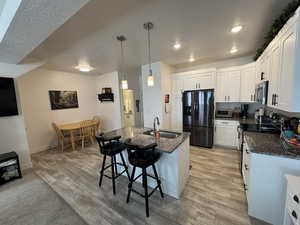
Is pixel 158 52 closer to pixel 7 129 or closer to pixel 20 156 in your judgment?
pixel 7 129

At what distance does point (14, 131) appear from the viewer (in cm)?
286

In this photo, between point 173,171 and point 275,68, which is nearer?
point 275,68

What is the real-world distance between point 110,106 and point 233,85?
4.42 metres

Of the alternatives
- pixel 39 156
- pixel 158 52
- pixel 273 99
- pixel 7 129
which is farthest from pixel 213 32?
pixel 39 156

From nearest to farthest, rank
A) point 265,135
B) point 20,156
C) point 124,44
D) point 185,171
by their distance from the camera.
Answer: point 265,135 → point 185,171 → point 124,44 → point 20,156

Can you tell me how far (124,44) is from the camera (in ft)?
8.61

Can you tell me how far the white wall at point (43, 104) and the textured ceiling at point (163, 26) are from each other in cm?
152

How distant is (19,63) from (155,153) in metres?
3.46

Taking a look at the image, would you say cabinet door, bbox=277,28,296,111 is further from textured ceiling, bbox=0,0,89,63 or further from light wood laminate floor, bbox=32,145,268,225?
textured ceiling, bbox=0,0,89,63

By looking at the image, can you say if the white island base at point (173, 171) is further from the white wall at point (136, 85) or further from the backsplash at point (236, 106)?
the white wall at point (136, 85)

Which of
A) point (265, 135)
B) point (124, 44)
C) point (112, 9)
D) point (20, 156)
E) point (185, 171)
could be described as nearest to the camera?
point (112, 9)

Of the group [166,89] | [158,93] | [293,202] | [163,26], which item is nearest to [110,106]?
[158,93]

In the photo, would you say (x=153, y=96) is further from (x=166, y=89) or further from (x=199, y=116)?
(x=199, y=116)

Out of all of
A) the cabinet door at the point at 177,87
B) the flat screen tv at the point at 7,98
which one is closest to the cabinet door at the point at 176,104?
the cabinet door at the point at 177,87
